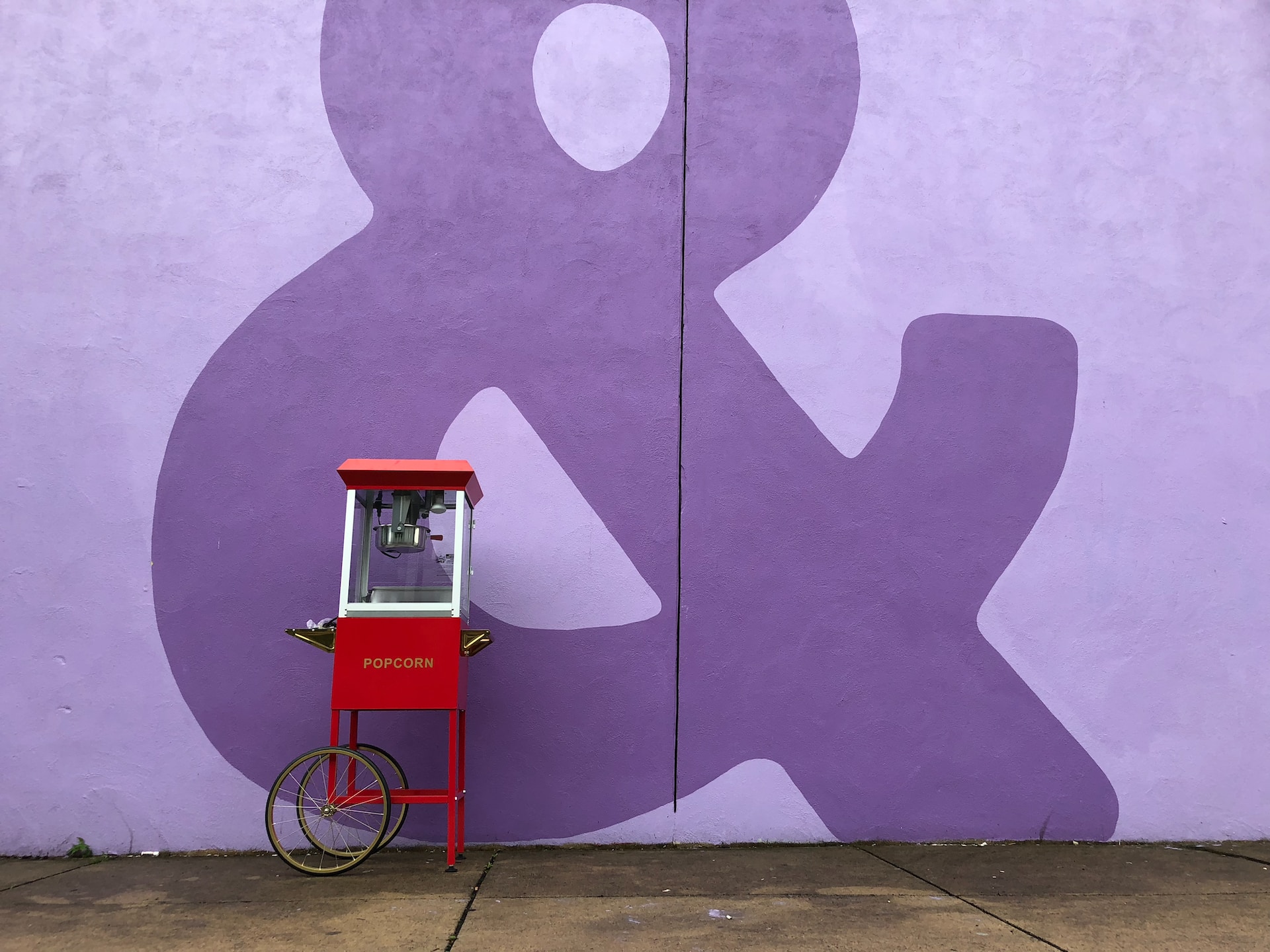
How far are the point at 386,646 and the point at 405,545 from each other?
0.47 meters

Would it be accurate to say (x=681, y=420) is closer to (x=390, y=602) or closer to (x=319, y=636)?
(x=390, y=602)

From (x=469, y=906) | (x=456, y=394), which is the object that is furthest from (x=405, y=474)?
(x=469, y=906)

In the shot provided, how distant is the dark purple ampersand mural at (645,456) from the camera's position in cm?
471

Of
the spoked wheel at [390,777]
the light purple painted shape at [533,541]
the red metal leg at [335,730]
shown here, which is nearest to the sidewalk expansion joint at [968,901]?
the light purple painted shape at [533,541]

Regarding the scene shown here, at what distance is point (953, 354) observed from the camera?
5094mm

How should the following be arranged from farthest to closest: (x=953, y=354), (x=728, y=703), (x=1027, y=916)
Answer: (x=953, y=354), (x=728, y=703), (x=1027, y=916)

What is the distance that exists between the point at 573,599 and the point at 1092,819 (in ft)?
9.37

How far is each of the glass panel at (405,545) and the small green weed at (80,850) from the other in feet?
6.13

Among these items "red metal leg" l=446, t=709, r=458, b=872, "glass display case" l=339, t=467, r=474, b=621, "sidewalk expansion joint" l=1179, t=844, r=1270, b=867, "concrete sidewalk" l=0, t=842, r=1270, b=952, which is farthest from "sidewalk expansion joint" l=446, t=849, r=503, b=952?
"sidewalk expansion joint" l=1179, t=844, r=1270, b=867

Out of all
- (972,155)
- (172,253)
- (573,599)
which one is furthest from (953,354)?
(172,253)

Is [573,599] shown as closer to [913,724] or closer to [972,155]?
[913,724]

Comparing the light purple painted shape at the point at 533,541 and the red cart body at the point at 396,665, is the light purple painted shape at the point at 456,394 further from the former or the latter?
the red cart body at the point at 396,665

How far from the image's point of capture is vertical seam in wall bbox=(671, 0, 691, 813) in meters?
4.72

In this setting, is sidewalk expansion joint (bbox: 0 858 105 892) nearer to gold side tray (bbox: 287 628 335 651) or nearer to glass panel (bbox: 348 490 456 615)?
gold side tray (bbox: 287 628 335 651)
